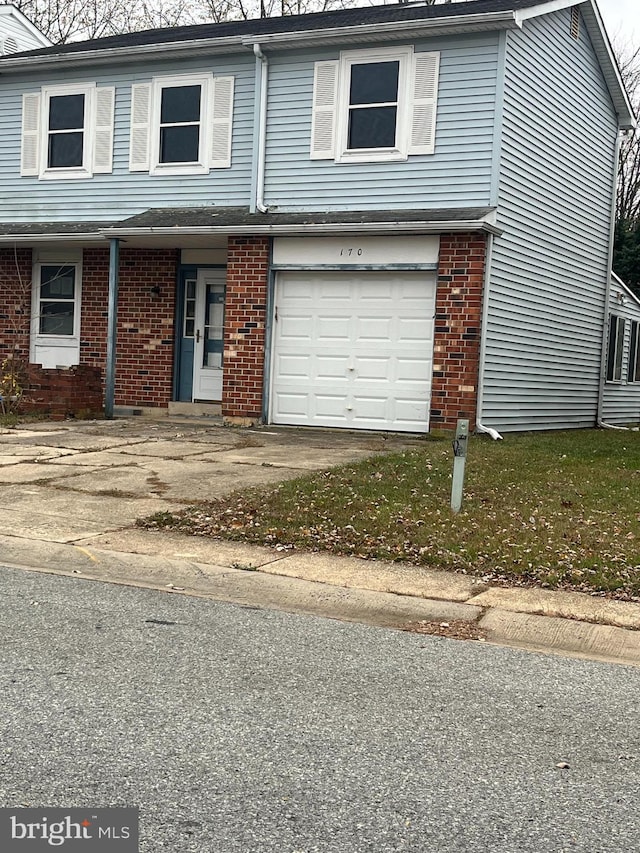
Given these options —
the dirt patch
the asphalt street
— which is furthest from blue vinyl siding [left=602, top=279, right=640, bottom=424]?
the asphalt street

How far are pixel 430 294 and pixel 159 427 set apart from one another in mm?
4592

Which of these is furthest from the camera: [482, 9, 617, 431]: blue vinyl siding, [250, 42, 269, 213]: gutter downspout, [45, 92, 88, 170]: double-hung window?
[45, 92, 88, 170]: double-hung window

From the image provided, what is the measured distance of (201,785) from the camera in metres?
3.43

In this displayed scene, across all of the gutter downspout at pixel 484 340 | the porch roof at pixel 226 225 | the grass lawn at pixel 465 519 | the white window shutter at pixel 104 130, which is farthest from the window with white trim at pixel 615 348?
the white window shutter at pixel 104 130

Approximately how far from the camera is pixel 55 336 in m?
19.1

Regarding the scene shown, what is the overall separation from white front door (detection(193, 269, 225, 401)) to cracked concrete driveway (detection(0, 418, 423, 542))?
202 cm

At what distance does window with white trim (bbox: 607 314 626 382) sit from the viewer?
21328 millimetres

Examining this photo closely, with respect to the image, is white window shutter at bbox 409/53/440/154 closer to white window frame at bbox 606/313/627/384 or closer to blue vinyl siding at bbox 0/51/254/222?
blue vinyl siding at bbox 0/51/254/222

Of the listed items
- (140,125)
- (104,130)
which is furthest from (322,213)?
(104,130)

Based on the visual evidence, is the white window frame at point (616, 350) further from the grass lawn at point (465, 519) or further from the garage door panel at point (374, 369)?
the grass lawn at point (465, 519)

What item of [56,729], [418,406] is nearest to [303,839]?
[56,729]

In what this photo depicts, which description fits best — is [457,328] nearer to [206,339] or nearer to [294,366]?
[294,366]

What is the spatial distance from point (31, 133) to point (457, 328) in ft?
30.4

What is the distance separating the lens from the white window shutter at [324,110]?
51.9ft
